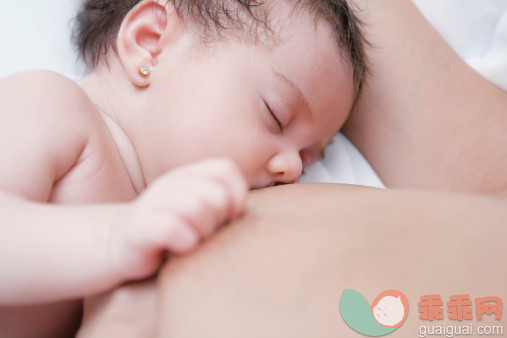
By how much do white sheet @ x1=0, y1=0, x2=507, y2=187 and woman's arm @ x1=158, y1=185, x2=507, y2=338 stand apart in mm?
591

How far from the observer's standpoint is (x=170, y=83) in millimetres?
979

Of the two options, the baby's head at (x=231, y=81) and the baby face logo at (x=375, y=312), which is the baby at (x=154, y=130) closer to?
the baby's head at (x=231, y=81)

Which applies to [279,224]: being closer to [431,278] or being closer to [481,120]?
[431,278]

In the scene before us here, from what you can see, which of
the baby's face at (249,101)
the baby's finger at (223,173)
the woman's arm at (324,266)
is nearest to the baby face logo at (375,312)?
the woman's arm at (324,266)

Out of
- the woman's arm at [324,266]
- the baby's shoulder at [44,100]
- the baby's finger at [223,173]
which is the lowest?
the woman's arm at [324,266]

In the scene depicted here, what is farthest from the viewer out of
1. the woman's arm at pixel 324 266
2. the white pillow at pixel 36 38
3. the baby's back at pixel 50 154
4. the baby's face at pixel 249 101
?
the white pillow at pixel 36 38

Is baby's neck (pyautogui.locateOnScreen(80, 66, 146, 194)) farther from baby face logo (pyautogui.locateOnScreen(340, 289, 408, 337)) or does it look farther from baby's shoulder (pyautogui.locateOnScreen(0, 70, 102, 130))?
baby face logo (pyautogui.locateOnScreen(340, 289, 408, 337))

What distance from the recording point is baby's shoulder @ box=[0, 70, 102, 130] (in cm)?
76

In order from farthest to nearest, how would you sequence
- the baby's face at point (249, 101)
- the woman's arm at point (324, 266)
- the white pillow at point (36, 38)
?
the white pillow at point (36, 38), the baby's face at point (249, 101), the woman's arm at point (324, 266)

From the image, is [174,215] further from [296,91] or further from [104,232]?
[296,91]

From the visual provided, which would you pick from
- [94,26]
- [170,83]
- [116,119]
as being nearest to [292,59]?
[170,83]

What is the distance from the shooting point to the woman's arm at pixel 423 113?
3.59 feet

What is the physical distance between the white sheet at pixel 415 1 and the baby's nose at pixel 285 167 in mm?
177

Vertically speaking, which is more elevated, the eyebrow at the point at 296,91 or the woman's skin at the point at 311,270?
the eyebrow at the point at 296,91
